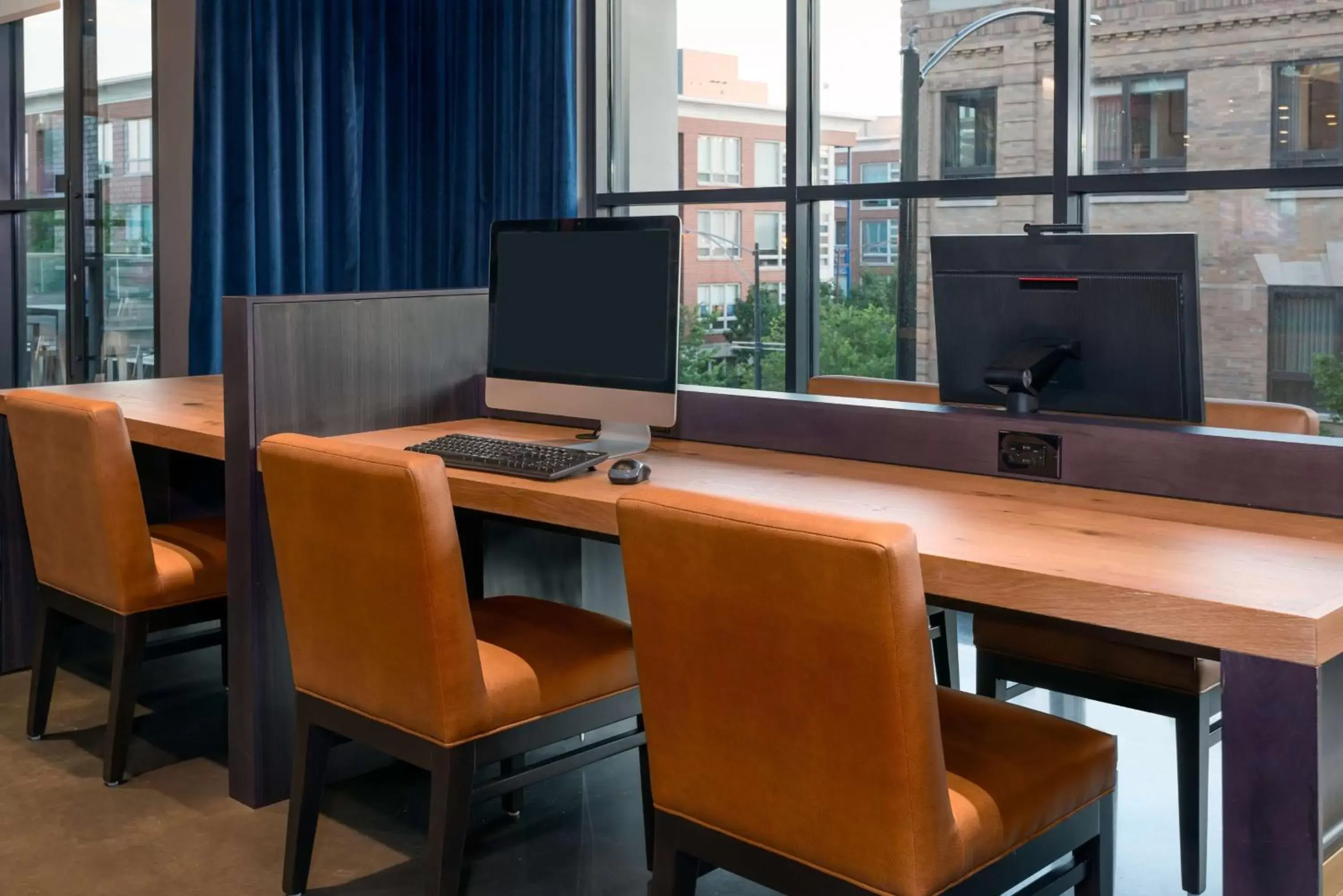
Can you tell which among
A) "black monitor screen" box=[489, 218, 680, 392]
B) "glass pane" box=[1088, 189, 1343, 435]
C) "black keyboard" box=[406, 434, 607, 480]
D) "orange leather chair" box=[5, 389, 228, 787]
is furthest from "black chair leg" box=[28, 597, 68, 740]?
"glass pane" box=[1088, 189, 1343, 435]

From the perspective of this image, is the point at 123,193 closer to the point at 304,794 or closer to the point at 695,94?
the point at 695,94

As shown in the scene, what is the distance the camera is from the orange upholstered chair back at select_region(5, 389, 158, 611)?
276cm

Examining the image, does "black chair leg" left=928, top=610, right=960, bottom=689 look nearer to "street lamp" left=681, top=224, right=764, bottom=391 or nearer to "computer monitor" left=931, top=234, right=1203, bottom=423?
"computer monitor" left=931, top=234, right=1203, bottom=423

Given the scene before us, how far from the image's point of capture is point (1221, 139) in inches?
153

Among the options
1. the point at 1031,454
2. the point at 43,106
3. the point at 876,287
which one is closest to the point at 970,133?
A: the point at 876,287

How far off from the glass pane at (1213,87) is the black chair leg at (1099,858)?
2503 mm

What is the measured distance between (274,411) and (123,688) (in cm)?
69

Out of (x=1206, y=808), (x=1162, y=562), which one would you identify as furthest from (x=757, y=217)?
(x=1162, y=562)

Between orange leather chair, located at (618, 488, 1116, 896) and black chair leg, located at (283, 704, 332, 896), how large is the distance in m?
0.75

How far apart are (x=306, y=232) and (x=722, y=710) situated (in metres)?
3.99

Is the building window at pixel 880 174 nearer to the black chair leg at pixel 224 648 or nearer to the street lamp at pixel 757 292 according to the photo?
the street lamp at pixel 757 292

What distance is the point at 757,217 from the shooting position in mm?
5004

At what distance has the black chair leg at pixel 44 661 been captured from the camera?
3.08m

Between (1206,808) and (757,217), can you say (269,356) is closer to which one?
(1206,808)
